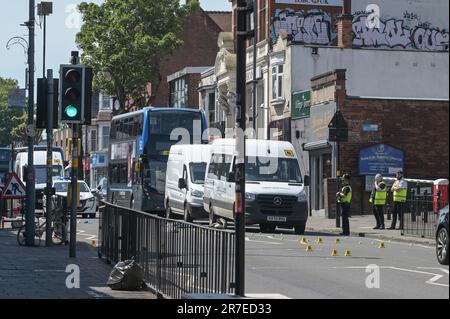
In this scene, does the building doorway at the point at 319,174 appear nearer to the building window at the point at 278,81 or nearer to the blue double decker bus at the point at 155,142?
the building window at the point at 278,81

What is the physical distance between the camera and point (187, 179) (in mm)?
37656

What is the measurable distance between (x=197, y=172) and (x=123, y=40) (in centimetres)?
3076

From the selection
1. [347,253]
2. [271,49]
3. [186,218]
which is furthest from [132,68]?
[347,253]

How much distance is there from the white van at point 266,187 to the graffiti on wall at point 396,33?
95.4ft

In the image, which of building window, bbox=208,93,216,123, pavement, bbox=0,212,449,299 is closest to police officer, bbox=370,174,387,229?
pavement, bbox=0,212,449,299

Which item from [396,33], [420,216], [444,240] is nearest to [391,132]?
[396,33]

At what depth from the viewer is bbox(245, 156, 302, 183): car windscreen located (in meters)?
31.9

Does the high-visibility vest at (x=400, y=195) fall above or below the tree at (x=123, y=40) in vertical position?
below

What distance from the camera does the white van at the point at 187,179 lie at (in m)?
36.9

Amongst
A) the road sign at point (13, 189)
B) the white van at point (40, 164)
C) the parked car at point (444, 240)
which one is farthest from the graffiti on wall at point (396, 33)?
the parked car at point (444, 240)

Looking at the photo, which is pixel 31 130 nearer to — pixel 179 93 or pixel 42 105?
pixel 42 105

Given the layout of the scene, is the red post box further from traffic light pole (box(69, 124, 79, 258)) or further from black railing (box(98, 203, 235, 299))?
traffic light pole (box(69, 124, 79, 258))
